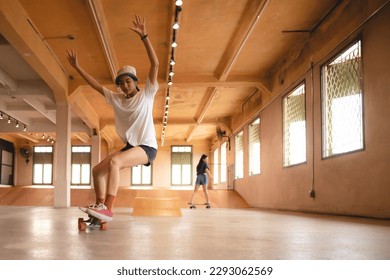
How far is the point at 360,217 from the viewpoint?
6.59 m

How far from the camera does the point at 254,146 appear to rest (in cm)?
1451

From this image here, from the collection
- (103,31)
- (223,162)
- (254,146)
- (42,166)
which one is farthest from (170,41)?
(42,166)

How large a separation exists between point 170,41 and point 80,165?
60.8 feet

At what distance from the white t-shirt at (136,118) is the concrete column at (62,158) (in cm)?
914

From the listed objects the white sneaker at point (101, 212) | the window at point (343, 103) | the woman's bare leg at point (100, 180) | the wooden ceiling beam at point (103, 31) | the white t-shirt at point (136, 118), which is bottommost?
the white sneaker at point (101, 212)

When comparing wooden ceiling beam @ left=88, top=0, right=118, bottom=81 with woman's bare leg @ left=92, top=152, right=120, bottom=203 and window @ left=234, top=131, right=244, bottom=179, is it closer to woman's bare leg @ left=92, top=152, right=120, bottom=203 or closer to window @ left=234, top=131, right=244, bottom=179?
woman's bare leg @ left=92, top=152, right=120, bottom=203

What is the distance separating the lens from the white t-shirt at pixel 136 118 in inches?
144

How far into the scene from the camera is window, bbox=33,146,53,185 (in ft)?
85.2

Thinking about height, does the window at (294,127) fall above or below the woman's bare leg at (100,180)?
above

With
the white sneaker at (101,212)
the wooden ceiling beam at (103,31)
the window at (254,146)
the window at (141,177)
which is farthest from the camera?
the window at (141,177)

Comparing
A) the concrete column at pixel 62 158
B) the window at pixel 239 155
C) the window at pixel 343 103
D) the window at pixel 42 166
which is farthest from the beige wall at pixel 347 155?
the window at pixel 42 166

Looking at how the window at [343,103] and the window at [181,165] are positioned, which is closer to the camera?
the window at [343,103]

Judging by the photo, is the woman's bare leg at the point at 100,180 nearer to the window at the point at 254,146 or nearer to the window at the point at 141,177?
the window at the point at 254,146

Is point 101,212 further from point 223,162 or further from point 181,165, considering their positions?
point 181,165
